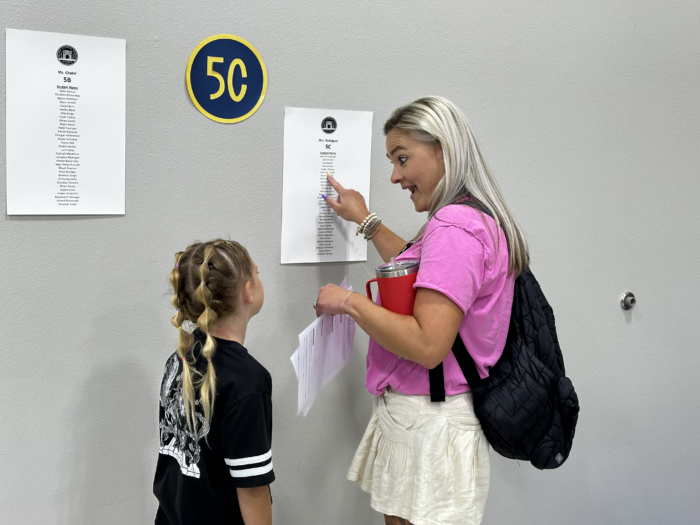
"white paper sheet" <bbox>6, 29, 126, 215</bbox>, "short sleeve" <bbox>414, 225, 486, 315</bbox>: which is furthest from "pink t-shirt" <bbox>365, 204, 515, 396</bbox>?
"white paper sheet" <bbox>6, 29, 126, 215</bbox>

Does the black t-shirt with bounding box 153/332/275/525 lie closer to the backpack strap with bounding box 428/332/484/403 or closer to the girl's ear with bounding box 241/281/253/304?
the girl's ear with bounding box 241/281/253/304

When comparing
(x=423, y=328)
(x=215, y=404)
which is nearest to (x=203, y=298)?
(x=215, y=404)

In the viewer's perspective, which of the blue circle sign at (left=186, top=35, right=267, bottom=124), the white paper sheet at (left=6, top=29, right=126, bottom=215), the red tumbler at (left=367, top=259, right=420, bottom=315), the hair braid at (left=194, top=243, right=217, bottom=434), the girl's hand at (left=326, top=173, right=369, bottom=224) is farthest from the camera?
the girl's hand at (left=326, top=173, right=369, bottom=224)

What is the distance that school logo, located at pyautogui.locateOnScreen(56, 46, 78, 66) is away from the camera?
121 centimetres

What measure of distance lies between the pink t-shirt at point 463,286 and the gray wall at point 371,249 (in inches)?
15.4

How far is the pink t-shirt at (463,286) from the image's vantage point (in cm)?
104

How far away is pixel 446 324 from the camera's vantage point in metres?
1.04

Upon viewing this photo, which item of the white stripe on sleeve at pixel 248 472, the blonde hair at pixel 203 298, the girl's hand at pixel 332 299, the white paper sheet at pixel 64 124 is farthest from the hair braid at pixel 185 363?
the white paper sheet at pixel 64 124

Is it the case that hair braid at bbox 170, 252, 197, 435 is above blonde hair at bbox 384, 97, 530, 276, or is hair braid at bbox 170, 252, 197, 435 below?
below

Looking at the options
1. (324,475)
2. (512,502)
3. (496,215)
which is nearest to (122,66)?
(496,215)

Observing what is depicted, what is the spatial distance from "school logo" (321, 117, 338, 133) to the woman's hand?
455 mm

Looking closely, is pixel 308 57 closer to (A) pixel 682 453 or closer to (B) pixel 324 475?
(B) pixel 324 475

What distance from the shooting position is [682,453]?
200 cm

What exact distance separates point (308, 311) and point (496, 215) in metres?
0.59
